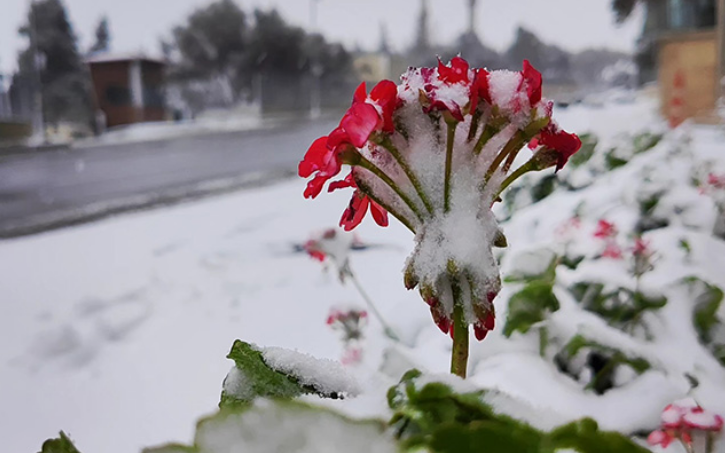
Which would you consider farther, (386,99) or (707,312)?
(707,312)

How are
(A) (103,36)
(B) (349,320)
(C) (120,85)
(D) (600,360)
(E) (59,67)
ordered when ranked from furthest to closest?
1. (A) (103,36)
2. (E) (59,67)
3. (C) (120,85)
4. (B) (349,320)
5. (D) (600,360)

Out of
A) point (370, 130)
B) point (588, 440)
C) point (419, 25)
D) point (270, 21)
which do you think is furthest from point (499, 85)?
point (270, 21)

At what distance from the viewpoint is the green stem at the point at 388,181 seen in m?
0.38

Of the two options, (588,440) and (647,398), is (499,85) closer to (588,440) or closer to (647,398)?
(588,440)

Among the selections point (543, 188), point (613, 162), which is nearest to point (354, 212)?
point (543, 188)

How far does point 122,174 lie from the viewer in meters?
6.52

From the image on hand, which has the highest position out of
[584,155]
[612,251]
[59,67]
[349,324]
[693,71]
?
[59,67]

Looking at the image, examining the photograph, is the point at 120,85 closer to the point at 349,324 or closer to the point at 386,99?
the point at 349,324

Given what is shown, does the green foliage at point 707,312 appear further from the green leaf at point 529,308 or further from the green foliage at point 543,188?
the green foliage at point 543,188

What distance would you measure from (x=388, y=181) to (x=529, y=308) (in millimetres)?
653

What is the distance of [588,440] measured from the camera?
0.24m

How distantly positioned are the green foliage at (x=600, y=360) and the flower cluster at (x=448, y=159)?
0.60 metres

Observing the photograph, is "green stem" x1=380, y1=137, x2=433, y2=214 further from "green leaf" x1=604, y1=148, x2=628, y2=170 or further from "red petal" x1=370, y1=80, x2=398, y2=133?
"green leaf" x1=604, y1=148, x2=628, y2=170

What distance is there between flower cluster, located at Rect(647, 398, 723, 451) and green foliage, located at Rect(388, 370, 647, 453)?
1.47 feet
